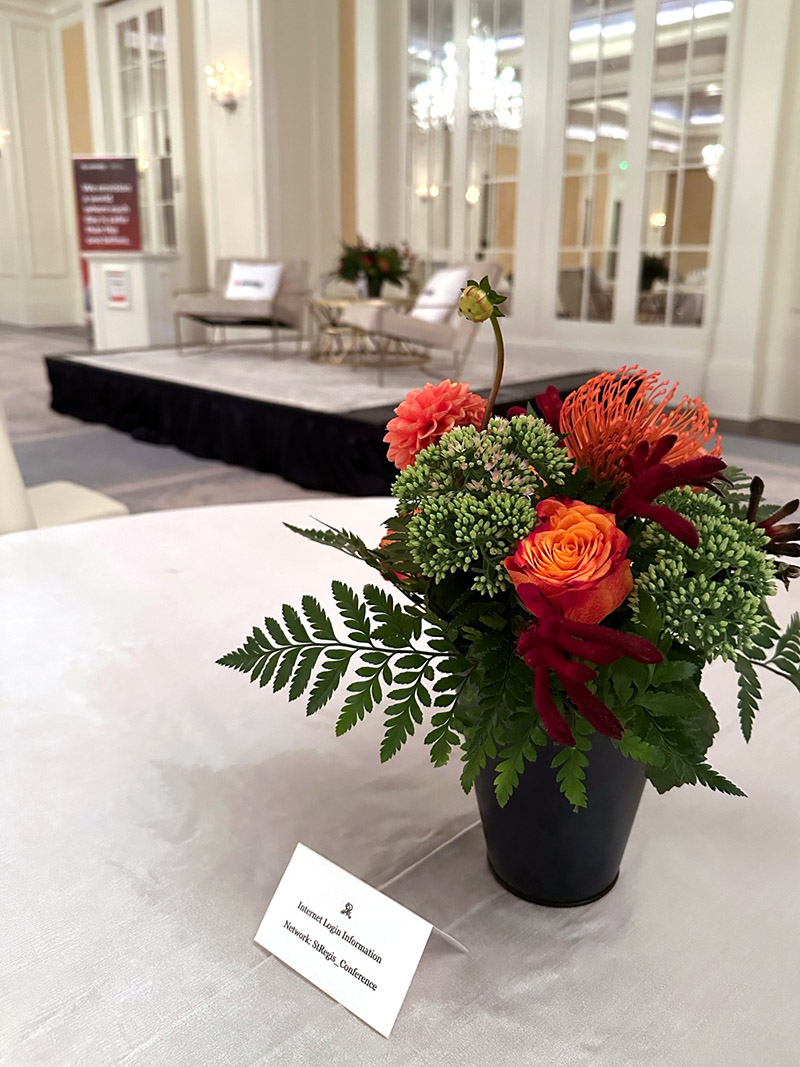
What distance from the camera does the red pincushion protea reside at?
53 centimetres

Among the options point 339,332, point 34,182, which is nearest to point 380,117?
point 339,332

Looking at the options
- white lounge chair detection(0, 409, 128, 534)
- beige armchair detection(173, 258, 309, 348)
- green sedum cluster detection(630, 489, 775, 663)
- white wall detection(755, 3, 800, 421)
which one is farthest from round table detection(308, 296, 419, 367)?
green sedum cluster detection(630, 489, 775, 663)

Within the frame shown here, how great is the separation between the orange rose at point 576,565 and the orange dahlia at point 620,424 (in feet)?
0.23

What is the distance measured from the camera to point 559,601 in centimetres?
42

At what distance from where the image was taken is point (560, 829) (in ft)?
1.79

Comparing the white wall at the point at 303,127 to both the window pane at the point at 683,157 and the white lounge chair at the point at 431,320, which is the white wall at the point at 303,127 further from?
the window pane at the point at 683,157

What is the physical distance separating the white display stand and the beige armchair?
1.23 metres

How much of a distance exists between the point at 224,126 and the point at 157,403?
344 centimetres

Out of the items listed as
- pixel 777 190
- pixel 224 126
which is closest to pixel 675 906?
pixel 777 190

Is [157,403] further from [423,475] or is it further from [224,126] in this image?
[423,475]

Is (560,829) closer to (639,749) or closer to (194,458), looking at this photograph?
(639,749)

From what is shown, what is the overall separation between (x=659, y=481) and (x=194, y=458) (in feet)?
14.7

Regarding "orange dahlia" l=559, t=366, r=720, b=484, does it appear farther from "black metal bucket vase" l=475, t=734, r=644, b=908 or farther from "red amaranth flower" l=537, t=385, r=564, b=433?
"black metal bucket vase" l=475, t=734, r=644, b=908

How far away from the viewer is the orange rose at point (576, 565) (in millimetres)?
414
